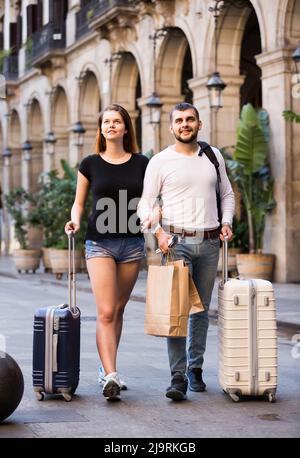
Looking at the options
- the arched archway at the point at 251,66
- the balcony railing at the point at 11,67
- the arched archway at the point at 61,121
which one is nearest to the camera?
the arched archway at the point at 251,66

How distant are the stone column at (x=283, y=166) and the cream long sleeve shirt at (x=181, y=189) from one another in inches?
494

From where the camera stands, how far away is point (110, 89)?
30125 mm

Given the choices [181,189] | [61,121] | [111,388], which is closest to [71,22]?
[61,121]

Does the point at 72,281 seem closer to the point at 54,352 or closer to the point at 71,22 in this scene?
the point at 54,352

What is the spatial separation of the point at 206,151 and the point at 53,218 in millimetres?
18400

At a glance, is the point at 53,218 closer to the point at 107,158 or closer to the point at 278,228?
the point at 278,228

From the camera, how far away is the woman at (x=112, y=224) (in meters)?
7.42

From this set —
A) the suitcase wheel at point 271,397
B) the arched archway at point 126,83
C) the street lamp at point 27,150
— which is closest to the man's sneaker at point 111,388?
the suitcase wheel at point 271,397

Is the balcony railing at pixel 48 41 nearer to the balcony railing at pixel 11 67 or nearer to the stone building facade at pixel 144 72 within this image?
the stone building facade at pixel 144 72

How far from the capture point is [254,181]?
2044cm

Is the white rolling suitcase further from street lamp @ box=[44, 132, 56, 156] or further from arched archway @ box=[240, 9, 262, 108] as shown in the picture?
street lamp @ box=[44, 132, 56, 156]

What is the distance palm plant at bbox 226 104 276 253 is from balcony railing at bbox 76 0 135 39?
7.92m

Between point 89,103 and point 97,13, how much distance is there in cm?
501

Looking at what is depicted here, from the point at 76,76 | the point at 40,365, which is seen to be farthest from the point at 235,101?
the point at 40,365
